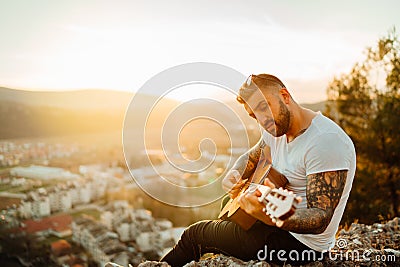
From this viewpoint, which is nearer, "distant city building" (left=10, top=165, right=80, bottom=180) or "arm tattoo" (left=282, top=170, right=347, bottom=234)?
"arm tattoo" (left=282, top=170, right=347, bottom=234)

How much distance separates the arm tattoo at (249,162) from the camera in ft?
11.8

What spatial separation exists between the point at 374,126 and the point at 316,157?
10504mm

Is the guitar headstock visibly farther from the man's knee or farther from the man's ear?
the man's knee

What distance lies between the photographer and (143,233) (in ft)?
48.6

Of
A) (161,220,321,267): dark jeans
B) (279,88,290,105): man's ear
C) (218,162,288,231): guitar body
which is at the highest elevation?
(279,88,290,105): man's ear

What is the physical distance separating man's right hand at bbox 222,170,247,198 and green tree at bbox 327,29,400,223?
8874 mm

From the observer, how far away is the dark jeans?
2875 mm

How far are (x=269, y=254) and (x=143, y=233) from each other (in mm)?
12553

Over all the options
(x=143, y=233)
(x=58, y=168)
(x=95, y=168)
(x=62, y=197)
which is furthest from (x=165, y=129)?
(x=95, y=168)

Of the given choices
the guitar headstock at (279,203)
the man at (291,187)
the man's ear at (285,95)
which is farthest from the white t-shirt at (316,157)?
the guitar headstock at (279,203)

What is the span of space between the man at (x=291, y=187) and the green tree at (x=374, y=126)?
9.15 metres

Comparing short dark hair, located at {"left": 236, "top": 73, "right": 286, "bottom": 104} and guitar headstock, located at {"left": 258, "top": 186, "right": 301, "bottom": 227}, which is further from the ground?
short dark hair, located at {"left": 236, "top": 73, "right": 286, "bottom": 104}

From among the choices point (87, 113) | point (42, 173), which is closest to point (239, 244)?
point (42, 173)

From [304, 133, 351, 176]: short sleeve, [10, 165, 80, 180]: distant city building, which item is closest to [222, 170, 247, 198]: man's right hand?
[304, 133, 351, 176]: short sleeve
